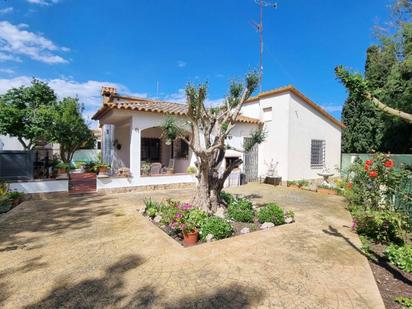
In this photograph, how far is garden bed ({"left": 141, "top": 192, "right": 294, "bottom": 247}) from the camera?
5227mm

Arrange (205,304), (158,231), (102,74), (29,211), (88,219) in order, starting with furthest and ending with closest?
(102,74)
(29,211)
(88,219)
(158,231)
(205,304)

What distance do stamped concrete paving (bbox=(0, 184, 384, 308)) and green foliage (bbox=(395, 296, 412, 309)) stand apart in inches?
9.9

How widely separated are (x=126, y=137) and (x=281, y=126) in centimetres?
983

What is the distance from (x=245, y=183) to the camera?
14.2 meters

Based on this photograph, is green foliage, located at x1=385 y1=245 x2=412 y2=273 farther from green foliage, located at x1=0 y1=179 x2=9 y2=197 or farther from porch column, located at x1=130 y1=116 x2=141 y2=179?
green foliage, located at x1=0 y1=179 x2=9 y2=197

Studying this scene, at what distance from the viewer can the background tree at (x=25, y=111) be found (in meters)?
13.4

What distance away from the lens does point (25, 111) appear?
1396 centimetres

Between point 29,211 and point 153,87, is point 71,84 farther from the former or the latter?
point 29,211

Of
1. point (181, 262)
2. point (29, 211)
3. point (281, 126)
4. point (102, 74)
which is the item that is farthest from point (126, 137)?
point (181, 262)

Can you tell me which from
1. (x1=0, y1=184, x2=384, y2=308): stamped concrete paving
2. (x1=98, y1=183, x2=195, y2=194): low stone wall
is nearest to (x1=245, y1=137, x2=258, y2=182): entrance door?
(x1=98, y1=183, x2=195, y2=194): low stone wall

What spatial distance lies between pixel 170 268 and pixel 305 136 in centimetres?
1323

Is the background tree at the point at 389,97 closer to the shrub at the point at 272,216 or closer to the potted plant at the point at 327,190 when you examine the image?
the potted plant at the point at 327,190

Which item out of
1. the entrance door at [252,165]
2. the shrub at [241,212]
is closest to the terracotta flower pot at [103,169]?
the shrub at [241,212]

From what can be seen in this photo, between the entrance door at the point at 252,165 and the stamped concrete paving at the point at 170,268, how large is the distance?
7985mm
